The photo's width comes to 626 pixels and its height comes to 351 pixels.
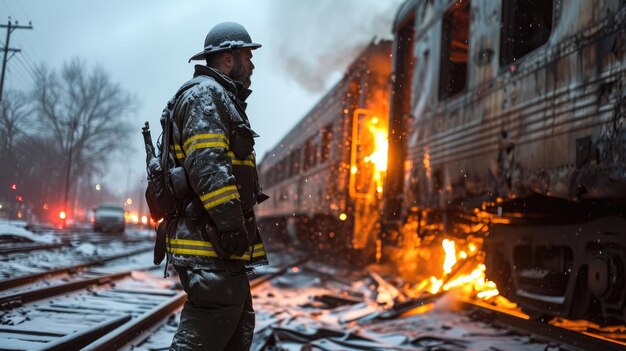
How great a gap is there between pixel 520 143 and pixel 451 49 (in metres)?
2.07

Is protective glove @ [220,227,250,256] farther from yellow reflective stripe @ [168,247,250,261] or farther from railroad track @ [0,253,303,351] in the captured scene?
railroad track @ [0,253,303,351]

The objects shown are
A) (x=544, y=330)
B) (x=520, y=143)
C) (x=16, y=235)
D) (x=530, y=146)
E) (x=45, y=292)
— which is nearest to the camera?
(x=530, y=146)

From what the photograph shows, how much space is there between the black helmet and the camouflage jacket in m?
0.13

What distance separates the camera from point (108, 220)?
29.1 metres

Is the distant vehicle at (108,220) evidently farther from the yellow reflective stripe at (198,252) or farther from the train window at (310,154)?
the yellow reflective stripe at (198,252)

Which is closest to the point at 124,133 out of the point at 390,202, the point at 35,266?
the point at 35,266

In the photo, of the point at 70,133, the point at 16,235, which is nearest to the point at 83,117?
the point at 70,133

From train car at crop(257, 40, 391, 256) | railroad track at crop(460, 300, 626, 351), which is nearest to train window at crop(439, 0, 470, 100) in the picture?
railroad track at crop(460, 300, 626, 351)

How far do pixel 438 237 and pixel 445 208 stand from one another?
0.88 m

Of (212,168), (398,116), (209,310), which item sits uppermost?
(398,116)

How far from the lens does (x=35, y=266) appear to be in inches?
372

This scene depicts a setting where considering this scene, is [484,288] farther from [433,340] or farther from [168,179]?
[168,179]

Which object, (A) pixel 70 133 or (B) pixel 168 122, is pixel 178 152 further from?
(A) pixel 70 133

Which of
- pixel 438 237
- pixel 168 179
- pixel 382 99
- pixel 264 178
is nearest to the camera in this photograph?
pixel 168 179
